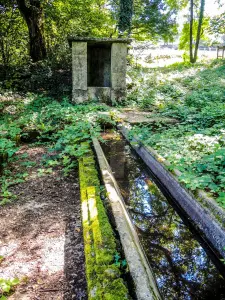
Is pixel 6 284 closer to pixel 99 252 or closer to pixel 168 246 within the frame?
pixel 99 252

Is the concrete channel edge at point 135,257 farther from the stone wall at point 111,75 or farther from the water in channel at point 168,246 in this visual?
the stone wall at point 111,75

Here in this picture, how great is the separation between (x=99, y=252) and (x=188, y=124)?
4415 mm

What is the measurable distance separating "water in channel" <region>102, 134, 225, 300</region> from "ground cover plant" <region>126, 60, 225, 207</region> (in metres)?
0.51

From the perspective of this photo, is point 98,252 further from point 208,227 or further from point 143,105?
point 143,105

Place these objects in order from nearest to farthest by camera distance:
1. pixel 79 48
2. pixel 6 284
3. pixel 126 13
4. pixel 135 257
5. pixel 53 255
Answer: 1. pixel 6 284
2. pixel 135 257
3. pixel 53 255
4. pixel 79 48
5. pixel 126 13

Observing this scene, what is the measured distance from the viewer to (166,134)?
4.87 meters

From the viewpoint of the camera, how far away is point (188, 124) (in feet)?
18.8

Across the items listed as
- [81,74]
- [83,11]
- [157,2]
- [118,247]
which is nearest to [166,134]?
[118,247]

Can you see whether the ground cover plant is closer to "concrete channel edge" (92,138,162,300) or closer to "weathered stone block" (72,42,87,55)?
"concrete channel edge" (92,138,162,300)

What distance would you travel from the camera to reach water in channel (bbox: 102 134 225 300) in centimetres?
203

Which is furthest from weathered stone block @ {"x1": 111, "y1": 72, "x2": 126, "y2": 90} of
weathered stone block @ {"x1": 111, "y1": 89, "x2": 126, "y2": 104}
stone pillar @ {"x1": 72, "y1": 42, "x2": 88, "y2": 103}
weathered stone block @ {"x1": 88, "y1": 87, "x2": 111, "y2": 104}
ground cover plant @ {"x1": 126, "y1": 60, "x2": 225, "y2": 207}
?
stone pillar @ {"x1": 72, "y1": 42, "x2": 88, "y2": 103}

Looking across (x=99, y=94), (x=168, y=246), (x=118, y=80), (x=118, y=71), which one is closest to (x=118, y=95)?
(x=118, y=80)

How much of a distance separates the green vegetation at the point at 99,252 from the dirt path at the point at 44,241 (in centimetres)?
21

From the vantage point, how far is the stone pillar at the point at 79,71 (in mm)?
8316
